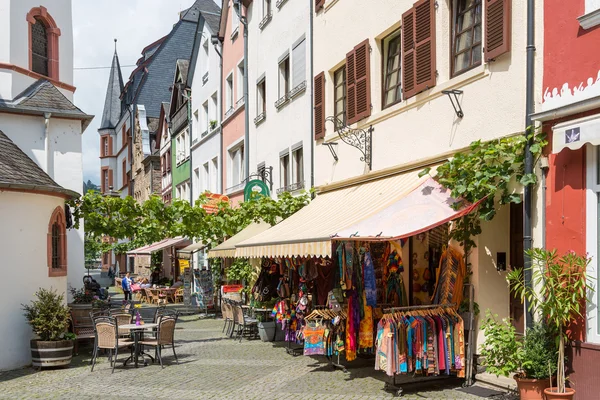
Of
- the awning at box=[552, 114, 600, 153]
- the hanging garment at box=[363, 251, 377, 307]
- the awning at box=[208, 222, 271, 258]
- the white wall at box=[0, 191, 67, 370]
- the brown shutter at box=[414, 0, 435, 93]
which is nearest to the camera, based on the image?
the awning at box=[552, 114, 600, 153]

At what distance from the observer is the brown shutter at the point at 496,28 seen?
901 centimetres

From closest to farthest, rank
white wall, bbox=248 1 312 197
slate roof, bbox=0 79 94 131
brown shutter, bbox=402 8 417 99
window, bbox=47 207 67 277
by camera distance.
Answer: brown shutter, bbox=402 8 417 99 < window, bbox=47 207 67 277 < slate roof, bbox=0 79 94 131 < white wall, bbox=248 1 312 197

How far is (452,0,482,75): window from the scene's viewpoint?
10.0m

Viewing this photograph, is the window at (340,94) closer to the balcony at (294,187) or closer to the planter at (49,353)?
the balcony at (294,187)

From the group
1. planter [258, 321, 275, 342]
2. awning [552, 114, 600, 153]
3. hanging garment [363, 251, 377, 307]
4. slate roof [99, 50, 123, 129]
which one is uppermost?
slate roof [99, 50, 123, 129]

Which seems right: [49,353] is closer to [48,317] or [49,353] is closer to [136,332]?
[48,317]

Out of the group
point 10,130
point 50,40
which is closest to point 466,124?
point 10,130

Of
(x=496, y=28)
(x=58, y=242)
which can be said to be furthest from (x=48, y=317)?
(x=496, y=28)

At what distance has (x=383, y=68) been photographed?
1310 centimetres

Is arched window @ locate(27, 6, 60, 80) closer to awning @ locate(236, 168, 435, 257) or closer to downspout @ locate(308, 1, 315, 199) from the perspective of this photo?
downspout @ locate(308, 1, 315, 199)

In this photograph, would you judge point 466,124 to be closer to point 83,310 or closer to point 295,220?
point 295,220

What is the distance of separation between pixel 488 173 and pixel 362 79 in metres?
5.20

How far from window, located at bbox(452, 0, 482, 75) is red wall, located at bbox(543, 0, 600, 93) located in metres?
1.54

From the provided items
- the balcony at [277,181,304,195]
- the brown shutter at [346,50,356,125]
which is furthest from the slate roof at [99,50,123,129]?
the brown shutter at [346,50,356,125]
